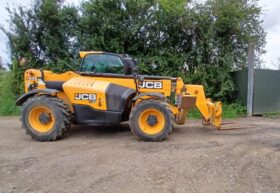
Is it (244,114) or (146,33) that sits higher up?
(146,33)

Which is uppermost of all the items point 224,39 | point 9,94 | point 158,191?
point 224,39

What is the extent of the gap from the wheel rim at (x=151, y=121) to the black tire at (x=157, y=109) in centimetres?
5

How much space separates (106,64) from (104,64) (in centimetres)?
4

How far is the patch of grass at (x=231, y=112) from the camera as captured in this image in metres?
10.9

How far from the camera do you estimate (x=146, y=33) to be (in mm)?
11875

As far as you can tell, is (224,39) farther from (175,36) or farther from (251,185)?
(251,185)

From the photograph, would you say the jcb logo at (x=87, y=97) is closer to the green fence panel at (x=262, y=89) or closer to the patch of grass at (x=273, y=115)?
the green fence panel at (x=262, y=89)

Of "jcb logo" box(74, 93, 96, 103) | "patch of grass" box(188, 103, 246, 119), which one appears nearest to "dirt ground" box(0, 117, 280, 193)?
"jcb logo" box(74, 93, 96, 103)

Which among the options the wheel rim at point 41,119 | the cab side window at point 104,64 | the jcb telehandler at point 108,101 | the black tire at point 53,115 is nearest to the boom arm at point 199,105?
the jcb telehandler at point 108,101

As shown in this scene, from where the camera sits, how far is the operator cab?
7582mm

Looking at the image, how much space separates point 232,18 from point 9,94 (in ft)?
27.4

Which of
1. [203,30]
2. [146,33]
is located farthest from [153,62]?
[203,30]

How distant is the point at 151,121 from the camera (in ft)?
23.2

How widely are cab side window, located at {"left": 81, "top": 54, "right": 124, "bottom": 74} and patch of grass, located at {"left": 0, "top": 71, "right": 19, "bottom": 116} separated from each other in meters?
5.63
